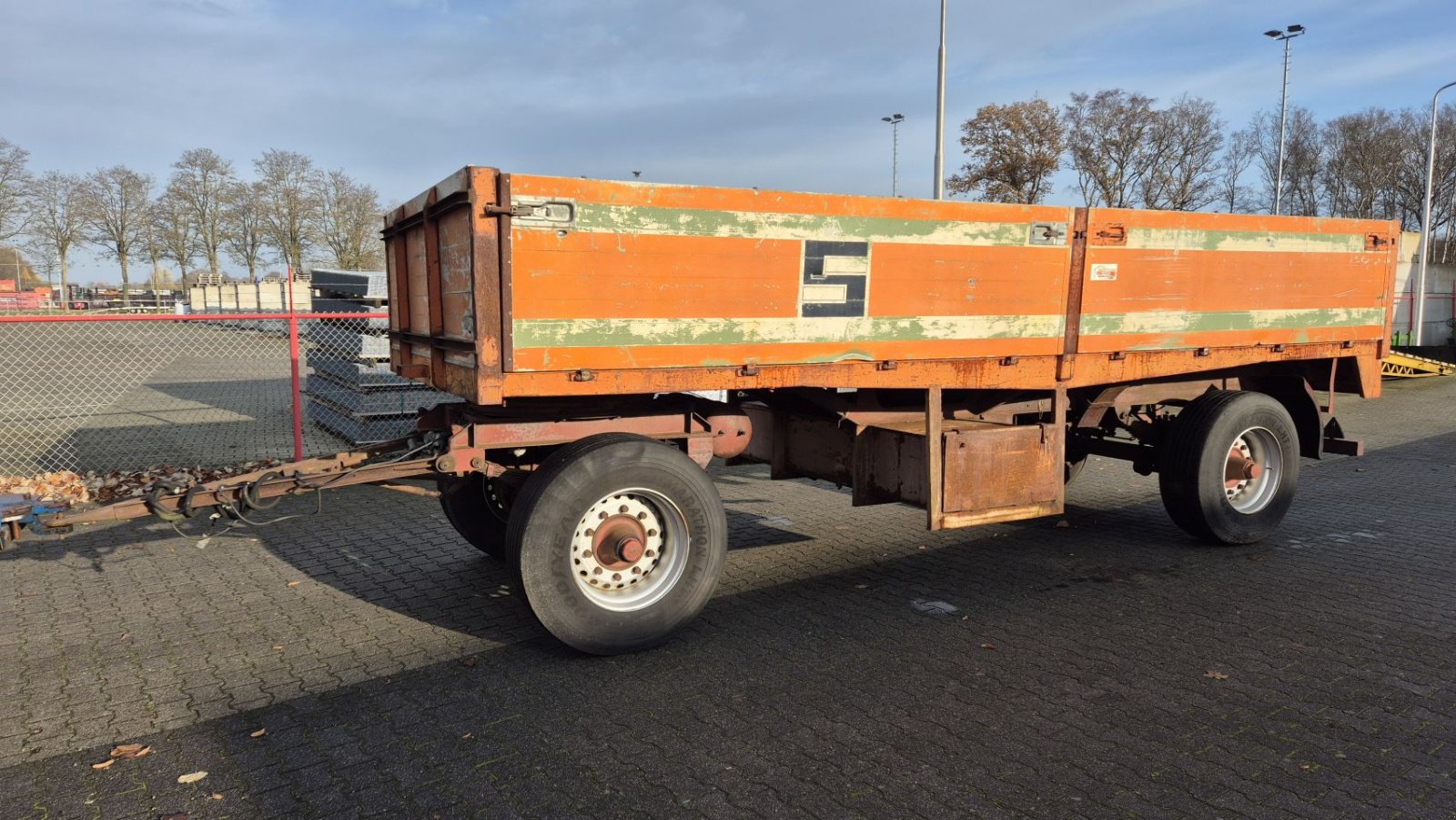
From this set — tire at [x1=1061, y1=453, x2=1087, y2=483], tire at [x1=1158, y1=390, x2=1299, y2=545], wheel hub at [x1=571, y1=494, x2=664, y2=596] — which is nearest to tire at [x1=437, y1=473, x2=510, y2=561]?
wheel hub at [x1=571, y1=494, x2=664, y2=596]

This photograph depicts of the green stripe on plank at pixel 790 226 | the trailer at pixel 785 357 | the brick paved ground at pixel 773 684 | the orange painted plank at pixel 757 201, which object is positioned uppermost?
the orange painted plank at pixel 757 201

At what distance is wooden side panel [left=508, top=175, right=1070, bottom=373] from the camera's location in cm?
411

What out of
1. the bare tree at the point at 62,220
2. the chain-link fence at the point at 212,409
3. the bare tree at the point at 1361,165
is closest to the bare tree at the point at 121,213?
the bare tree at the point at 62,220

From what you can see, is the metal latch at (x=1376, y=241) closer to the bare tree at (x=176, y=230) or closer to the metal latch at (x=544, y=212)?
the metal latch at (x=544, y=212)

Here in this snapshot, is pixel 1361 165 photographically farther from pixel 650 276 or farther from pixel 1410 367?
pixel 650 276

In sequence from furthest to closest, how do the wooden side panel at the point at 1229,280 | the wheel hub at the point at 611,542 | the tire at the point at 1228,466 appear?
the tire at the point at 1228,466 < the wooden side panel at the point at 1229,280 < the wheel hub at the point at 611,542

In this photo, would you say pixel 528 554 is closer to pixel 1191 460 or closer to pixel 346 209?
pixel 1191 460

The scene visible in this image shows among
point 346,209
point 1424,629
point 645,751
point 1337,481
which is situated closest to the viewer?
point 645,751

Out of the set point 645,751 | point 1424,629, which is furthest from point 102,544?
point 1424,629

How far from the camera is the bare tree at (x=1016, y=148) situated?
36.2 metres

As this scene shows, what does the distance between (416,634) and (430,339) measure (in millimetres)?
1529

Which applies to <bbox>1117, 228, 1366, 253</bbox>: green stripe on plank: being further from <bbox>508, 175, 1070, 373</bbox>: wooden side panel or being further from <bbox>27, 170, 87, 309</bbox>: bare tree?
<bbox>27, 170, 87, 309</bbox>: bare tree

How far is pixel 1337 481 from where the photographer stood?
29.5 ft

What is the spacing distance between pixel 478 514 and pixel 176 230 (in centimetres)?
5839
